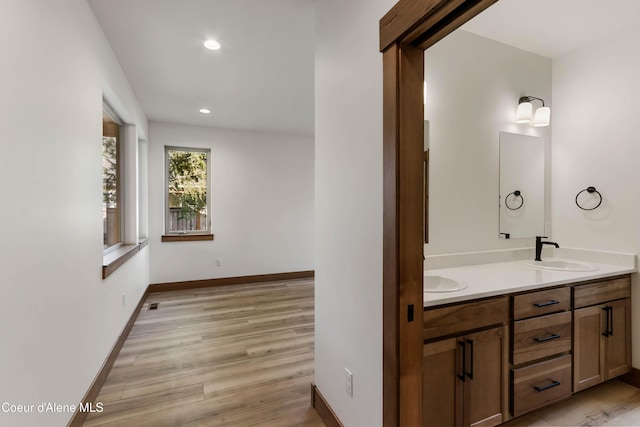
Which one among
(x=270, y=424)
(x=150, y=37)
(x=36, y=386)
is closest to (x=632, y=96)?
(x=270, y=424)

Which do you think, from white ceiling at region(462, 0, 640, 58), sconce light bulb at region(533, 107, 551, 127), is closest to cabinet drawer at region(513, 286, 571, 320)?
sconce light bulb at region(533, 107, 551, 127)

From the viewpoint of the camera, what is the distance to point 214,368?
236cm

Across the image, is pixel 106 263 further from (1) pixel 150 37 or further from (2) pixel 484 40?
(2) pixel 484 40

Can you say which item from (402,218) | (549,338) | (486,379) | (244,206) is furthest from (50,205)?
(244,206)

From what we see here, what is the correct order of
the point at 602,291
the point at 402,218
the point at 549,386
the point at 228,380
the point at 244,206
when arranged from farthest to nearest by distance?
the point at 244,206
the point at 228,380
the point at 602,291
the point at 549,386
the point at 402,218

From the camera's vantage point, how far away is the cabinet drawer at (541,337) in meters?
1.63

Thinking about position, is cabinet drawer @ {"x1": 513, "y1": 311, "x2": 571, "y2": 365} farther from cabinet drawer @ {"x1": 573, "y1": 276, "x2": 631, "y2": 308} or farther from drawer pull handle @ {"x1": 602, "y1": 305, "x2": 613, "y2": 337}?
drawer pull handle @ {"x1": 602, "y1": 305, "x2": 613, "y2": 337}

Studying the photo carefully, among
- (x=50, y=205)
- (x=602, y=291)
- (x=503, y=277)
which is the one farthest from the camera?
(x=602, y=291)

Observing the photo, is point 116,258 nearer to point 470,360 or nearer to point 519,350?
point 470,360

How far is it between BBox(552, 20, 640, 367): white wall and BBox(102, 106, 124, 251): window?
412 centimetres

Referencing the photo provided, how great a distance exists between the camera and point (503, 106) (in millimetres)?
2418

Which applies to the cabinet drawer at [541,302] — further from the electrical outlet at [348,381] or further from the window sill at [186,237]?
the window sill at [186,237]

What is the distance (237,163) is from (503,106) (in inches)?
153

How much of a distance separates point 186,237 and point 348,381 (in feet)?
13.0
